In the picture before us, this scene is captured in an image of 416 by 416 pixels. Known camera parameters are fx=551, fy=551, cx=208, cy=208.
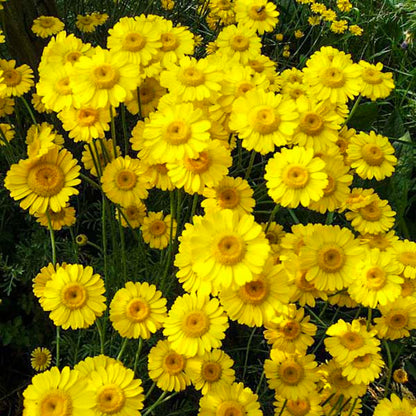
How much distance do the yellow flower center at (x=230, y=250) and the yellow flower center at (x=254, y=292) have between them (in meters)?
0.14

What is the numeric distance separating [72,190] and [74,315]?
0.37m

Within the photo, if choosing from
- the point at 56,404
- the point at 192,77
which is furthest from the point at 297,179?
the point at 56,404

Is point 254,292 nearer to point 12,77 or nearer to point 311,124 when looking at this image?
point 311,124

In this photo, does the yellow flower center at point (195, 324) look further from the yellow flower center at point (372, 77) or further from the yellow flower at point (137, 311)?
the yellow flower center at point (372, 77)

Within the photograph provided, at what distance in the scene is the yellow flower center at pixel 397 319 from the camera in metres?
1.83

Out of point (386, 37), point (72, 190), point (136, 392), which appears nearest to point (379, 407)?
point (136, 392)

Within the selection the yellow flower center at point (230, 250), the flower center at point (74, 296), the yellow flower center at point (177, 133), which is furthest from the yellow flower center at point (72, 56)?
the yellow flower center at point (230, 250)

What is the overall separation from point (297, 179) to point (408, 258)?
57 centimetres

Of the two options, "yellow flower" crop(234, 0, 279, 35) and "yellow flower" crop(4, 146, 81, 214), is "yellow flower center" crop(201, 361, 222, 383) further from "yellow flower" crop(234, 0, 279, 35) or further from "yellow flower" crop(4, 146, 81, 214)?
"yellow flower" crop(234, 0, 279, 35)

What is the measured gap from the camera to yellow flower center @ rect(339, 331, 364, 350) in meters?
1.76

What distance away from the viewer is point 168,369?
66.6 inches

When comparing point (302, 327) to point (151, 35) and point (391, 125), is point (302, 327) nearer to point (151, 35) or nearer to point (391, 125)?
point (151, 35)

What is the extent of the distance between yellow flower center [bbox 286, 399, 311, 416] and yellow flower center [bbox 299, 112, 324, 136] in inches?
34.8

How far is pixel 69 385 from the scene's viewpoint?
1377 mm
